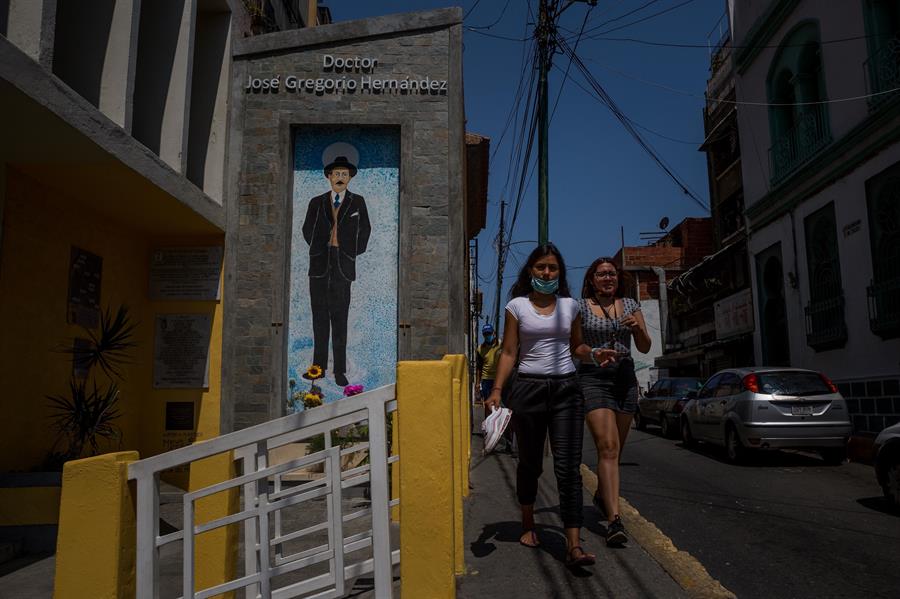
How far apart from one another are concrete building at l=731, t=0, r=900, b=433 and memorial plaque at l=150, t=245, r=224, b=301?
1086cm

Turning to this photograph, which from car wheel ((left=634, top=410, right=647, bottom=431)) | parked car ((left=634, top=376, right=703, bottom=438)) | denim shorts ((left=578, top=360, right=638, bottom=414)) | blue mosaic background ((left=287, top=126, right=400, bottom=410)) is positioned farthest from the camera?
car wheel ((left=634, top=410, right=647, bottom=431))

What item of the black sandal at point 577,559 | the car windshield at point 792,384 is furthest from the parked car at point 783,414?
the black sandal at point 577,559

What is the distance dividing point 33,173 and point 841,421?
10367mm

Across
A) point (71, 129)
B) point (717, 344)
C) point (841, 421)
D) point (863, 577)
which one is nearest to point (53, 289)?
point (71, 129)

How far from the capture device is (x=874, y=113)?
39.6ft

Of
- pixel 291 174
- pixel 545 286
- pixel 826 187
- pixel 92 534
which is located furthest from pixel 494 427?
pixel 826 187

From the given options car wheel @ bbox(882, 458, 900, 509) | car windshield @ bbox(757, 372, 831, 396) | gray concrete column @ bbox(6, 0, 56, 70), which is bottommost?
car wheel @ bbox(882, 458, 900, 509)

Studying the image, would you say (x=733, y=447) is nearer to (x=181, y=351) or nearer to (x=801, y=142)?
(x=181, y=351)

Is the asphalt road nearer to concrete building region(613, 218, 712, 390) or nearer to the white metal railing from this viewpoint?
the white metal railing

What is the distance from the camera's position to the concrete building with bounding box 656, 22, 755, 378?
20875mm

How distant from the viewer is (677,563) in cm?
389

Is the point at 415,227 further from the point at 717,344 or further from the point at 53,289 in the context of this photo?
the point at 717,344

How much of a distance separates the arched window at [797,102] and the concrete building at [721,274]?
341 cm

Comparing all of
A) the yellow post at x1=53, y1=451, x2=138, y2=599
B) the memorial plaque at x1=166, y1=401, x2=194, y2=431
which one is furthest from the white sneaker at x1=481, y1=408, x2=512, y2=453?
the memorial plaque at x1=166, y1=401, x2=194, y2=431
